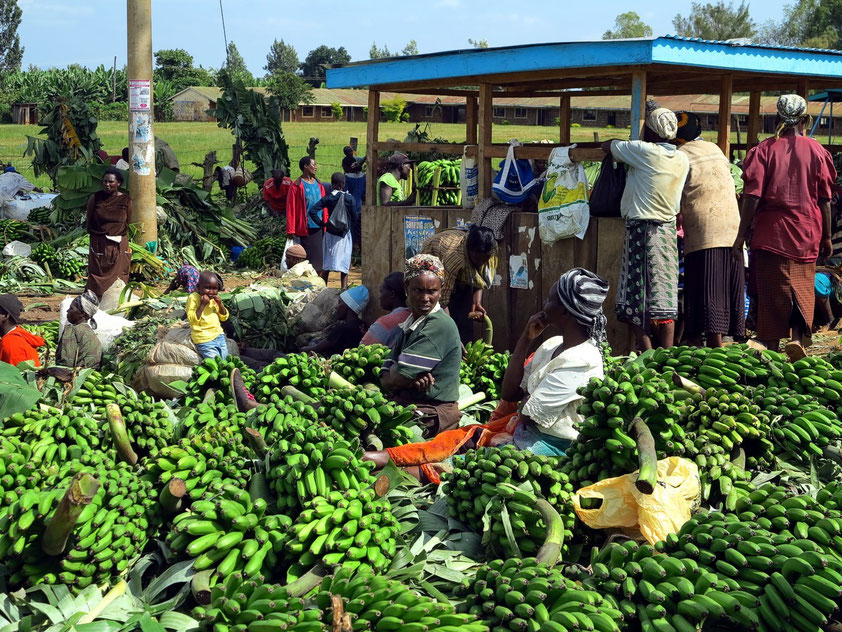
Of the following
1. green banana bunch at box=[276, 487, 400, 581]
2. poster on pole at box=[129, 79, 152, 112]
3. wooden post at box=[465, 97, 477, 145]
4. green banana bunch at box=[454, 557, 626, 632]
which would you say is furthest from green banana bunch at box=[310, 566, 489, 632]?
poster on pole at box=[129, 79, 152, 112]

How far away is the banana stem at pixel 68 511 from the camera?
117 inches

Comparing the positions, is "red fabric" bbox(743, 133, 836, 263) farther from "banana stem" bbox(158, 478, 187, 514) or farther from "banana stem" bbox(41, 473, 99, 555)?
"banana stem" bbox(41, 473, 99, 555)

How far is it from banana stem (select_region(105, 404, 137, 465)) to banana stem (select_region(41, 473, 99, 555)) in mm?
731

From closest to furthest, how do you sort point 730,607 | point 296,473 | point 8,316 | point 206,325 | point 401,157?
point 730,607 < point 296,473 < point 8,316 < point 206,325 < point 401,157

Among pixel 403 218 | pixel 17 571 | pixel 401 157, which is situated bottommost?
pixel 17 571

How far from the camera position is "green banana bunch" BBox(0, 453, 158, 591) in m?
3.14

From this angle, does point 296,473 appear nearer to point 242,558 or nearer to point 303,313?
point 242,558

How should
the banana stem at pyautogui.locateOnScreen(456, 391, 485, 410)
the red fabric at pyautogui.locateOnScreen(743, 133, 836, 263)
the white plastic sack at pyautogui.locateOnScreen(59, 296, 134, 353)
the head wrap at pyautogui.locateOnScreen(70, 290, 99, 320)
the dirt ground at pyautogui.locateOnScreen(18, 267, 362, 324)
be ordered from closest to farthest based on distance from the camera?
the banana stem at pyautogui.locateOnScreen(456, 391, 485, 410), the red fabric at pyautogui.locateOnScreen(743, 133, 836, 263), the head wrap at pyautogui.locateOnScreen(70, 290, 99, 320), the white plastic sack at pyautogui.locateOnScreen(59, 296, 134, 353), the dirt ground at pyautogui.locateOnScreen(18, 267, 362, 324)

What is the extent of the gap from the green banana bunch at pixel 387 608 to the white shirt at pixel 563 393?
1347 mm

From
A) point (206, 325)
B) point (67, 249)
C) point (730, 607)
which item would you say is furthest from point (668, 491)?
point (67, 249)

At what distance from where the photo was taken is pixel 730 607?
2783 mm

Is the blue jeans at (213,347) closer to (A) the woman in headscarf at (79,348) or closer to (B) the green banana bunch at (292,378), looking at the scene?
(A) the woman in headscarf at (79,348)

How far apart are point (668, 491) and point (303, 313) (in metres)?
5.26

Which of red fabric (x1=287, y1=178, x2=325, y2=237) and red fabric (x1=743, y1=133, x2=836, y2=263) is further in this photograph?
red fabric (x1=287, y1=178, x2=325, y2=237)
